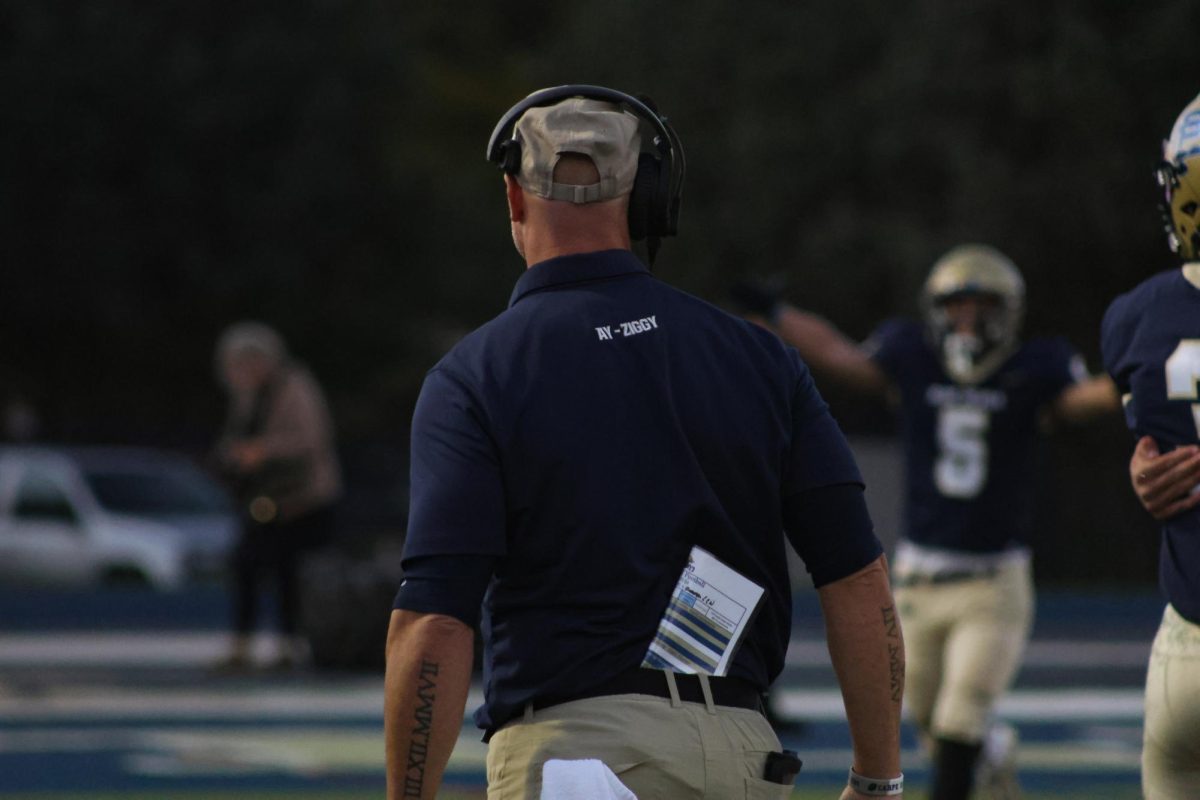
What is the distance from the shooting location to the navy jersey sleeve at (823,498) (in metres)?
3.44

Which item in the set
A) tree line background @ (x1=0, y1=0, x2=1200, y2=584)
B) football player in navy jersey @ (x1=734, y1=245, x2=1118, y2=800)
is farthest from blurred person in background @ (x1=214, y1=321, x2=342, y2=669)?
tree line background @ (x1=0, y1=0, x2=1200, y2=584)

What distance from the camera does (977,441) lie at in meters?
7.85

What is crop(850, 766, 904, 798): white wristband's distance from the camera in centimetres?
346

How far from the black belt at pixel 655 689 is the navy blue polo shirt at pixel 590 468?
16mm

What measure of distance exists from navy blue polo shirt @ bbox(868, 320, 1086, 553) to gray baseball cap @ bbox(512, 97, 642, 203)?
4.57 metres

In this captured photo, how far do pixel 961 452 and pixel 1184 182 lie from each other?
3603 mm

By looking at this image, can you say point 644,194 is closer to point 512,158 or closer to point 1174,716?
point 512,158

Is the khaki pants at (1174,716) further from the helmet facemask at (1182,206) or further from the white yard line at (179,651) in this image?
the white yard line at (179,651)

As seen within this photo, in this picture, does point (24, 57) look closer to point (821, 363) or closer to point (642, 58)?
point (642, 58)

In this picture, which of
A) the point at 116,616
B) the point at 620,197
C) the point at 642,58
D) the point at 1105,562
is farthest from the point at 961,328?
the point at 642,58

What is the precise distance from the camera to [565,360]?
3.32 m

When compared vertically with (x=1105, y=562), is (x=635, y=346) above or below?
above

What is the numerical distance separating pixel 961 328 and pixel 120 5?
23.0 m

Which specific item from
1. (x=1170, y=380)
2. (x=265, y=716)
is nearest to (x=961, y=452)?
(x=1170, y=380)
